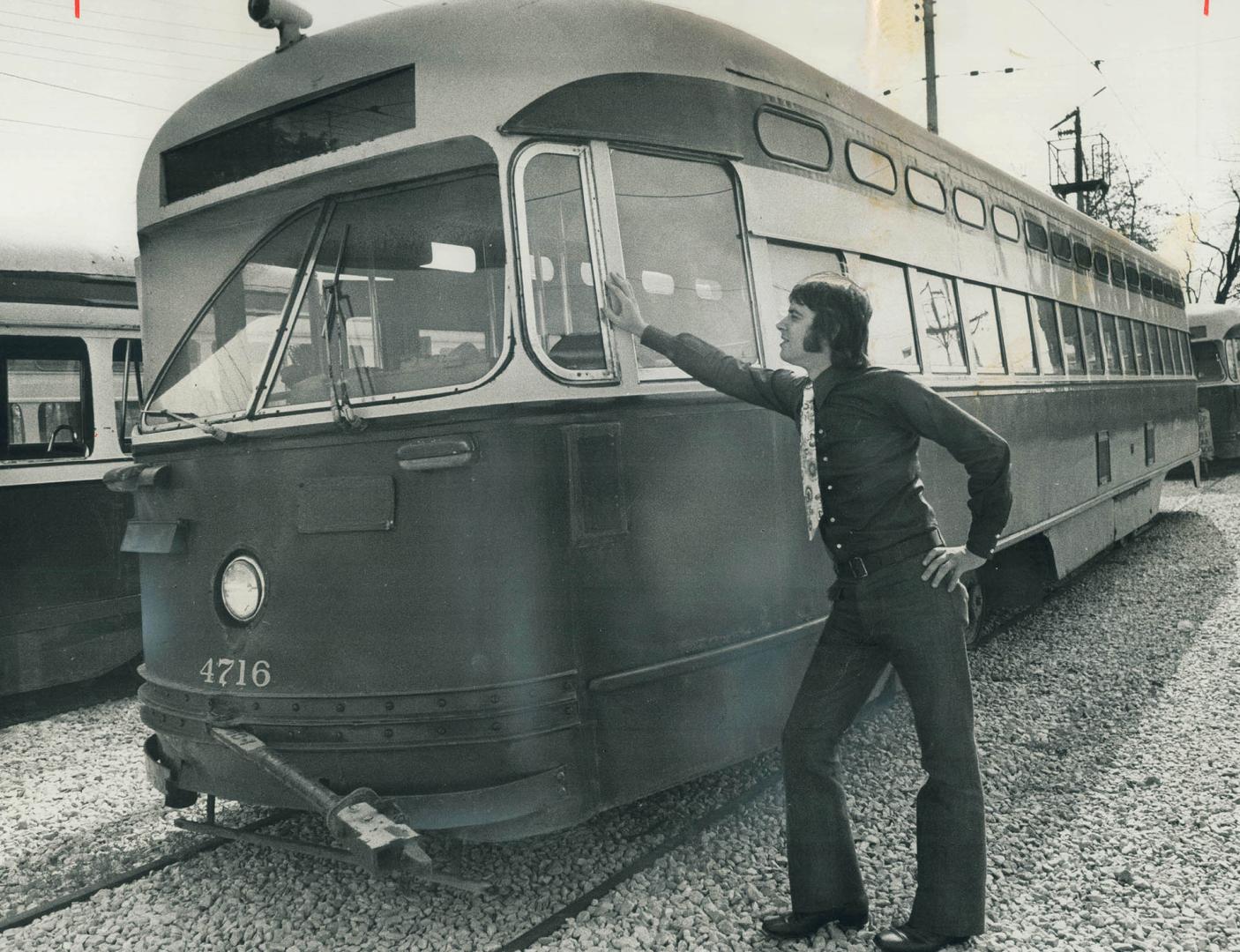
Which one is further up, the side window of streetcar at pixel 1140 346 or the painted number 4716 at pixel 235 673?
the side window of streetcar at pixel 1140 346

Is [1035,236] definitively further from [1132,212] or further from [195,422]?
[1132,212]

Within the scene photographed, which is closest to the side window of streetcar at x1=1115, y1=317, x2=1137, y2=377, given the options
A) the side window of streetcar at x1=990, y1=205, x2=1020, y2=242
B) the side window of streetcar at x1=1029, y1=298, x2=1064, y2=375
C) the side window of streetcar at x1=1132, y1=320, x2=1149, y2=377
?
the side window of streetcar at x1=1132, y1=320, x2=1149, y2=377

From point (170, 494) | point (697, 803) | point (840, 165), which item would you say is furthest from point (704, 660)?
point (840, 165)

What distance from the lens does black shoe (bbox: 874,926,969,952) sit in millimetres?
3014

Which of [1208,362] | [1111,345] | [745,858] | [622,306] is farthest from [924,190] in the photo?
[1208,362]

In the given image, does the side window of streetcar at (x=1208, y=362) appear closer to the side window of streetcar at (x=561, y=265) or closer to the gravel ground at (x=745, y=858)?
the gravel ground at (x=745, y=858)

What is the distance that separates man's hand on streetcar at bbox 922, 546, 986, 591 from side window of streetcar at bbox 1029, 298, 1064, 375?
428 centimetres

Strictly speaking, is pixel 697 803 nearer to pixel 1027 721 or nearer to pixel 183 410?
pixel 1027 721

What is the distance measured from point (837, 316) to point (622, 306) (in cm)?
68

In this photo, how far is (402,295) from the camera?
343 centimetres

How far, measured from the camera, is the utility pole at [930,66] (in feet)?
54.9

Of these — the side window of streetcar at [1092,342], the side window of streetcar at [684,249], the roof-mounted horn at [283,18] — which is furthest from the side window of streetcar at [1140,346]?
the roof-mounted horn at [283,18]

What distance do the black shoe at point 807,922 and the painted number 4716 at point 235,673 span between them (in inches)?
67.0

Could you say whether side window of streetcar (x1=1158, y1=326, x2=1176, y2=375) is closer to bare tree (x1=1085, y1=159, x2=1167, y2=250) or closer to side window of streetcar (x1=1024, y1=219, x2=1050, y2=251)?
side window of streetcar (x1=1024, y1=219, x2=1050, y2=251)
